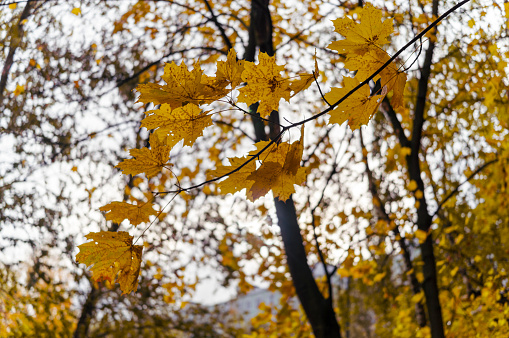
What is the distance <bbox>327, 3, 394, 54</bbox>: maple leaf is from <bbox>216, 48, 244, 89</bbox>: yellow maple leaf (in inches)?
8.1

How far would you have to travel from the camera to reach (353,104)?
2.90 feet

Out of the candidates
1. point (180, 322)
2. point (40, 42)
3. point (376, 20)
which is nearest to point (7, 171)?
point (40, 42)

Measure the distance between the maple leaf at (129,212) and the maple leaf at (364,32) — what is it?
567mm

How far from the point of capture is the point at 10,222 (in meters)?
5.04

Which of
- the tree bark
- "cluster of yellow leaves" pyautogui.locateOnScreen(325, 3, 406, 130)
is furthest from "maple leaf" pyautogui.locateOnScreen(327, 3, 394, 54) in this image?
the tree bark

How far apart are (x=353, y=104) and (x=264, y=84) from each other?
20cm

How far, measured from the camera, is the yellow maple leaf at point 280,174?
0.88 metres

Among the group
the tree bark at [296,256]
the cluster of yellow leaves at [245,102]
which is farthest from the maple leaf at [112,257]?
the tree bark at [296,256]

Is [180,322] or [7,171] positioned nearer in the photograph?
[7,171]

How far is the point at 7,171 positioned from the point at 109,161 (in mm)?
1184

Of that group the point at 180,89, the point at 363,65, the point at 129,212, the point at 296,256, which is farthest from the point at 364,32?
the point at 296,256

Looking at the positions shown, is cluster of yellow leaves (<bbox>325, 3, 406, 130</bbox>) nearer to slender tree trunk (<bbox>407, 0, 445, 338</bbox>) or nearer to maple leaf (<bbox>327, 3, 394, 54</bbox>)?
maple leaf (<bbox>327, 3, 394, 54</bbox>)

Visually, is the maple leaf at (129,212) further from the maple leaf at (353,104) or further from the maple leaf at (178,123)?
the maple leaf at (353,104)

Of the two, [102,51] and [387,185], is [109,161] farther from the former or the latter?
[387,185]
